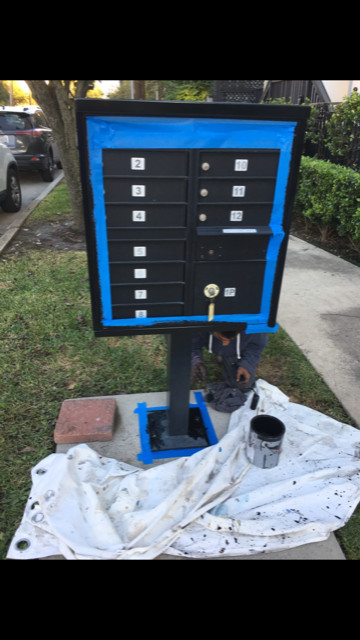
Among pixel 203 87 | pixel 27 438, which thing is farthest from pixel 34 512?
pixel 203 87

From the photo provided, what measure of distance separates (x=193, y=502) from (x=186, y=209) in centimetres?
153

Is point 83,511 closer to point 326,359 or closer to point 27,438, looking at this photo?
point 27,438

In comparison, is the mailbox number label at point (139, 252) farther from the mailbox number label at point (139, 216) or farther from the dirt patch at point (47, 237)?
the dirt patch at point (47, 237)

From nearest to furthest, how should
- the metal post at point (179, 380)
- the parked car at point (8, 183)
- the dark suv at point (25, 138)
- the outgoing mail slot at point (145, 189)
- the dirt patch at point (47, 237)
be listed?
the outgoing mail slot at point (145, 189), the metal post at point (179, 380), the dirt patch at point (47, 237), the parked car at point (8, 183), the dark suv at point (25, 138)

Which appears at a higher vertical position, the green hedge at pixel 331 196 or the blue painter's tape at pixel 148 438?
the green hedge at pixel 331 196

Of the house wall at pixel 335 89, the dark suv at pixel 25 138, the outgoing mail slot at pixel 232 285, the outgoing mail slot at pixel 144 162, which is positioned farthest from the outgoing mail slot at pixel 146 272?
the house wall at pixel 335 89

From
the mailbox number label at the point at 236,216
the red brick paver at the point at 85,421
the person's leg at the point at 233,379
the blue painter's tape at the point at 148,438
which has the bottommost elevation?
the blue painter's tape at the point at 148,438

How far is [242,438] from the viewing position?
290cm

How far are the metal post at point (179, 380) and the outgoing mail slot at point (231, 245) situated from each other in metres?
0.47

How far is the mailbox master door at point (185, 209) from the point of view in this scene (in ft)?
6.47

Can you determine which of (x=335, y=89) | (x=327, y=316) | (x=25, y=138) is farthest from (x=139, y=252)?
(x=335, y=89)

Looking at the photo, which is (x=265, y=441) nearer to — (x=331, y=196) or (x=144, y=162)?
(x=144, y=162)

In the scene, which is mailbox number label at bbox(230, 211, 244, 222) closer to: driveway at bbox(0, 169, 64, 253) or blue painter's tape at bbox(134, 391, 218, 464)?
blue painter's tape at bbox(134, 391, 218, 464)

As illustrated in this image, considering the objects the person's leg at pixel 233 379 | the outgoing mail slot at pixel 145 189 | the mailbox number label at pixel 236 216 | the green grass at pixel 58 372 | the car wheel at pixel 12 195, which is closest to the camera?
the outgoing mail slot at pixel 145 189
